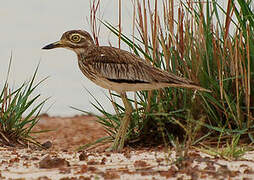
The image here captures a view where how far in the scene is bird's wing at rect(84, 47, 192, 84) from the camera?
4.43 m

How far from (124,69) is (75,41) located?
742 millimetres

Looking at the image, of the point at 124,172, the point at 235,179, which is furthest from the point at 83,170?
the point at 235,179

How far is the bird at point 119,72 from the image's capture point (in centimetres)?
443

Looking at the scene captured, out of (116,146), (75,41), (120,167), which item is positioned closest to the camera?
(120,167)

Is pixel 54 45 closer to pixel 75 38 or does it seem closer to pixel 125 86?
pixel 75 38

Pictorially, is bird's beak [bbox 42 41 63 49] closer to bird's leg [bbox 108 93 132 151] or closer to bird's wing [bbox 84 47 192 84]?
bird's wing [bbox 84 47 192 84]

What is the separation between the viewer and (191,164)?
11.0ft

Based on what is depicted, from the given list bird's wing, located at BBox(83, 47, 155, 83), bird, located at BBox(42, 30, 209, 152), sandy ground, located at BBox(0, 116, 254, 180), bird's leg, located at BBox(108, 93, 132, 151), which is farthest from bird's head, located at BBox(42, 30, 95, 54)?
sandy ground, located at BBox(0, 116, 254, 180)

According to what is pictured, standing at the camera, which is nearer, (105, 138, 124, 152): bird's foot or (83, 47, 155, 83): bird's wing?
(83, 47, 155, 83): bird's wing

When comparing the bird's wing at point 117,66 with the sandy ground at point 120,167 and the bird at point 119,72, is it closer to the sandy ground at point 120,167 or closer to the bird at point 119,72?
the bird at point 119,72

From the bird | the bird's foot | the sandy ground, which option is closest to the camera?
the sandy ground

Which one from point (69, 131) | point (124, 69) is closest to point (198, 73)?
point (124, 69)

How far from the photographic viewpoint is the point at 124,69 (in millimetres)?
4570

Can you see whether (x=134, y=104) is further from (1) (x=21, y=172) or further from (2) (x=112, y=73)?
(1) (x=21, y=172)
